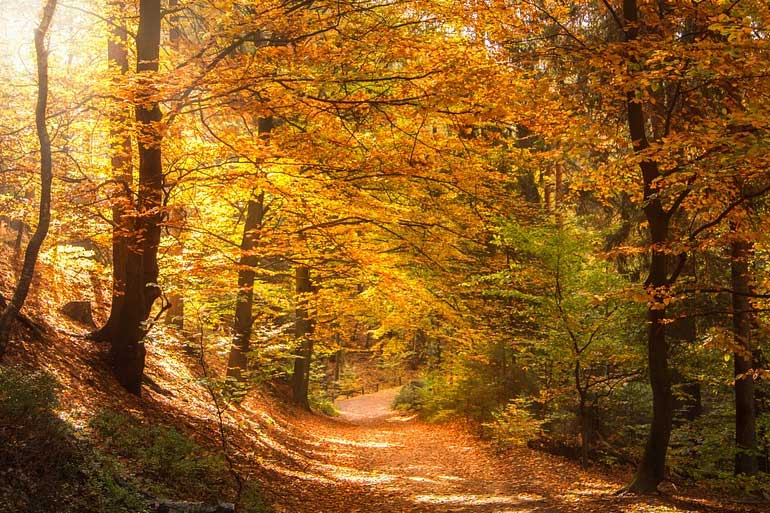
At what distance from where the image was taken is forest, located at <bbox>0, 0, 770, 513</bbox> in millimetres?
6656

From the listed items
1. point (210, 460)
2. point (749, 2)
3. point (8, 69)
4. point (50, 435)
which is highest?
point (8, 69)

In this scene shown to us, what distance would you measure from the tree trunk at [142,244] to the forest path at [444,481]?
136 inches

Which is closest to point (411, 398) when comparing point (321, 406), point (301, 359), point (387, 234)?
point (321, 406)

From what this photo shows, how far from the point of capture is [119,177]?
30.0ft

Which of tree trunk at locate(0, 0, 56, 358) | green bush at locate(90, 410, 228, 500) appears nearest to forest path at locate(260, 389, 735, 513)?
green bush at locate(90, 410, 228, 500)

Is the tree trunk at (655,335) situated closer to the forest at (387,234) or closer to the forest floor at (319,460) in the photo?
the forest at (387,234)

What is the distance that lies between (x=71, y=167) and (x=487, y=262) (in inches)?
354

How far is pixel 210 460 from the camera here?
291 inches

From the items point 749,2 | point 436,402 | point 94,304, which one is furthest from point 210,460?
point 436,402

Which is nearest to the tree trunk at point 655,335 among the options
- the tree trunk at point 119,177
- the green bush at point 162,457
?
the green bush at point 162,457

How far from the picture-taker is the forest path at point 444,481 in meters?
8.48

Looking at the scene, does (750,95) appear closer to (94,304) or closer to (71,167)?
(71,167)

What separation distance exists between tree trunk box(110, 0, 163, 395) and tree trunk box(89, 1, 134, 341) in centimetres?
23

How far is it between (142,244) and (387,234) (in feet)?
19.4
